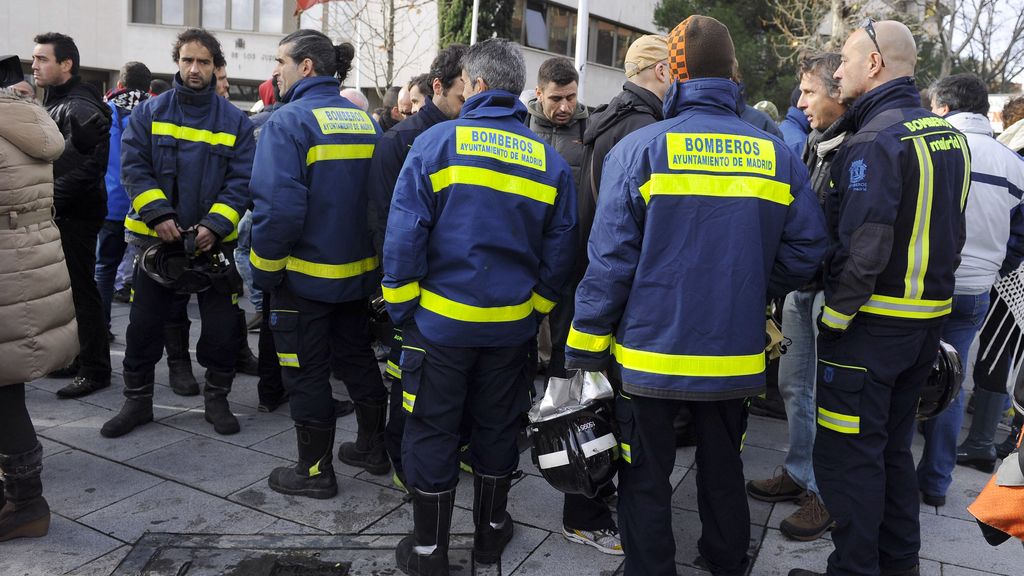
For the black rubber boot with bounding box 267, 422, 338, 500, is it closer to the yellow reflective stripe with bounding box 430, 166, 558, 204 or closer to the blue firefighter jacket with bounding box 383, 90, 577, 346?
the blue firefighter jacket with bounding box 383, 90, 577, 346

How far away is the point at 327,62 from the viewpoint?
13.4 feet

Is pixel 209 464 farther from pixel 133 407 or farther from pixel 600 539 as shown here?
pixel 600 539

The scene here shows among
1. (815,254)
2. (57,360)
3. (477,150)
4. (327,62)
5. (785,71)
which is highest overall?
(785,71)

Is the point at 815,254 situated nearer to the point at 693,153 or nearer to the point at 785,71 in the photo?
the point at 693,153

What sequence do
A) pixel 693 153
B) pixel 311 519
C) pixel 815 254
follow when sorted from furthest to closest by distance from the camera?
1. pixel 311 519
2. pixel 815 254
3. pixel 693 153

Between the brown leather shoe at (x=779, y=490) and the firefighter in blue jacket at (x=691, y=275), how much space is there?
1.08 metres

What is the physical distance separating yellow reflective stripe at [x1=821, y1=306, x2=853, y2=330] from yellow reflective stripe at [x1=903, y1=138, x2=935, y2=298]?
9.6 inches

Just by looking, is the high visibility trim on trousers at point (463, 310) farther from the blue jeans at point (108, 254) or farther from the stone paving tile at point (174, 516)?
the blue jeans at point (108, 254)

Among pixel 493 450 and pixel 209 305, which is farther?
pixel 209 305

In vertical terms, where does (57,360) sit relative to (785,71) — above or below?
below

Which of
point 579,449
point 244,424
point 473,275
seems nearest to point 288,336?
point 473,275

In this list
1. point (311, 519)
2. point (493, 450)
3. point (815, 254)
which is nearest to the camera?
point (815, 254)

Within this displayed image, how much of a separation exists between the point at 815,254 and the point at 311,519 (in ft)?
8.06

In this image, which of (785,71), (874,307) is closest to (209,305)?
(874,307)
